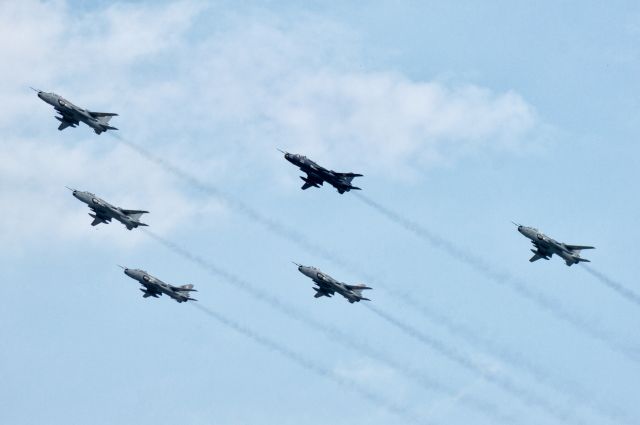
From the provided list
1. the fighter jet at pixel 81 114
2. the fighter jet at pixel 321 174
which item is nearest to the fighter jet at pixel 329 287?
the fighter jet at pixel 321 174

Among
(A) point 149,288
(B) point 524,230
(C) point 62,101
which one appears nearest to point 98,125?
(C) point 62,101

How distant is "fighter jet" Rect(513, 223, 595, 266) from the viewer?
18975 cm

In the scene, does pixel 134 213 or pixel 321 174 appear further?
pixel 134 213

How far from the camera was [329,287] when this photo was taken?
196000 mm

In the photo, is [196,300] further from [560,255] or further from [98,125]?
[560,255]

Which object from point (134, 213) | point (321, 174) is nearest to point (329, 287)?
point (321, 174)

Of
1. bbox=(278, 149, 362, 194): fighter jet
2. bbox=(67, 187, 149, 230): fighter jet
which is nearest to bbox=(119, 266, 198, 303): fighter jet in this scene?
bbox=(67, 187, 149, 230): fighter jet

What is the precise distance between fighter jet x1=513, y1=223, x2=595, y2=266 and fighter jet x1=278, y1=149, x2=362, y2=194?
24.8 metres

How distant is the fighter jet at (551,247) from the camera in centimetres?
18975

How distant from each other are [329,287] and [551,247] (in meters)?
31.1

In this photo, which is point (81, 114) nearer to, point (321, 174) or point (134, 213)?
point (134, 213)

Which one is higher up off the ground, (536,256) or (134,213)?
(536,256)

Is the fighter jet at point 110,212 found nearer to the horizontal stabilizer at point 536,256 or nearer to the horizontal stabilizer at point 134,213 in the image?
the horizontal stabilizer at point 134,213

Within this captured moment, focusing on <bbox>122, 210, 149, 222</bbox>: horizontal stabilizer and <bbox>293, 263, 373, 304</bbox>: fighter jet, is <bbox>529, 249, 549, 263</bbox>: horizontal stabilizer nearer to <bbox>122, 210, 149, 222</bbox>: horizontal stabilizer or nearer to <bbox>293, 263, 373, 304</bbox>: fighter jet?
<bbox>293, 263, 373, 304</bbox>: fighter jet
